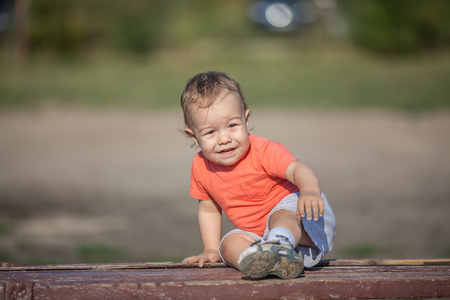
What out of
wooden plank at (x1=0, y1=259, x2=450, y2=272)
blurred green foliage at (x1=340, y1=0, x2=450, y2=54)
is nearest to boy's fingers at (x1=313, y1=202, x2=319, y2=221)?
wooden plank at (x1=0, y1=259, x2=450, y2=272)

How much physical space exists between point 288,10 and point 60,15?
822 cm

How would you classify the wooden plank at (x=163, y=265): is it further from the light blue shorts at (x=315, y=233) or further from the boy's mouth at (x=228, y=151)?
the boy's mouth at (x=228, y=151)

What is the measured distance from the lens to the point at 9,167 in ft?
22.9

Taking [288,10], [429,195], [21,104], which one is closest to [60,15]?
[21,104]

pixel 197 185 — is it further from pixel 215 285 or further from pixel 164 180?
pixel 164 180

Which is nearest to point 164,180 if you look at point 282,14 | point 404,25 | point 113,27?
point 404,25

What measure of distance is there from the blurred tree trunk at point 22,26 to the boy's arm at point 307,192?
1552 cm

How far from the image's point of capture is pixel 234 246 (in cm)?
244

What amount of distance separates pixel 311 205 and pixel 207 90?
2.23 feet

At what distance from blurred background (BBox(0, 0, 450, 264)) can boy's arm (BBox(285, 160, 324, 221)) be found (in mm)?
471

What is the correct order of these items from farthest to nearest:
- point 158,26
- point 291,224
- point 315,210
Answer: point 158,26 → point 291,224 → point 315,210

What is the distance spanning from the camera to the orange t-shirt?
2584 millimetres

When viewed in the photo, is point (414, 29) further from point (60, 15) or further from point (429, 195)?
point (429, 195)

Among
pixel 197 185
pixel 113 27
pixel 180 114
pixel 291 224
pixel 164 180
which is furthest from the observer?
pixel 113 27
